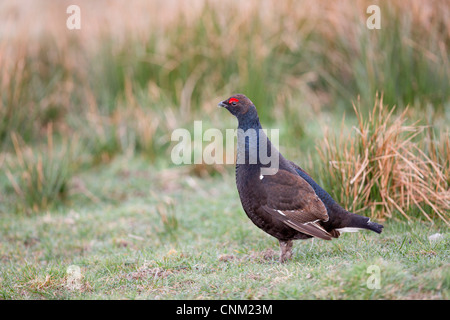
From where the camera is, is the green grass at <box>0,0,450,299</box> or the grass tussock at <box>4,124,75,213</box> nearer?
the green grass at <box>0,0,450,299</box>

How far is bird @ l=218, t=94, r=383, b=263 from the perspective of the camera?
4711 mm

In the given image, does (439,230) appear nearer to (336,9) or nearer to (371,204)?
(371,204)

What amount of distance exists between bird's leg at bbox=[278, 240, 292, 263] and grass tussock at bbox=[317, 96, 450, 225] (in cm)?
106

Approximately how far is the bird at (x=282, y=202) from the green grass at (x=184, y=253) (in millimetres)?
238

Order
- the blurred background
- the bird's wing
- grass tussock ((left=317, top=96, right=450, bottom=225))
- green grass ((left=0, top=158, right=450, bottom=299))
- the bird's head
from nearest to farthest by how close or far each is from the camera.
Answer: green grass ((left=0, top=158, right=450, bottom=299)), the bird's wing, the bird's head, grass tussock ((left=317, top=96, right=450, bottom=225)), the blurred background

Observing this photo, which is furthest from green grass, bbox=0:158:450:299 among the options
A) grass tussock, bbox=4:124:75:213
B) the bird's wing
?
the bird's wing

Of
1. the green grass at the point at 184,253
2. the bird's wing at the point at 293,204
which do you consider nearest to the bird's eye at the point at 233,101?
the bird's wing at the point at 293,204

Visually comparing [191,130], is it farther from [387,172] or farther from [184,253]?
[387,172]

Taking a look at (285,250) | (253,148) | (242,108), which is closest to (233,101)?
(242,108)

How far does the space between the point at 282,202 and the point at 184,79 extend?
504 cm

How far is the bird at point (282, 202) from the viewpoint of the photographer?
471 centimetres

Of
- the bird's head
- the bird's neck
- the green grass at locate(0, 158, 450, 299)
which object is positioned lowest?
the green grass at locate(0, 158, 450, 299)

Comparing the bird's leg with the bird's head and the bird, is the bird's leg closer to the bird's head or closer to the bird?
the bird

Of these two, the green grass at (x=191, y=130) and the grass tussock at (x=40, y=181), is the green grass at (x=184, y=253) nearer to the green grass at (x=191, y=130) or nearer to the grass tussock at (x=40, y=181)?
the green grass at (x=191, y=130)
